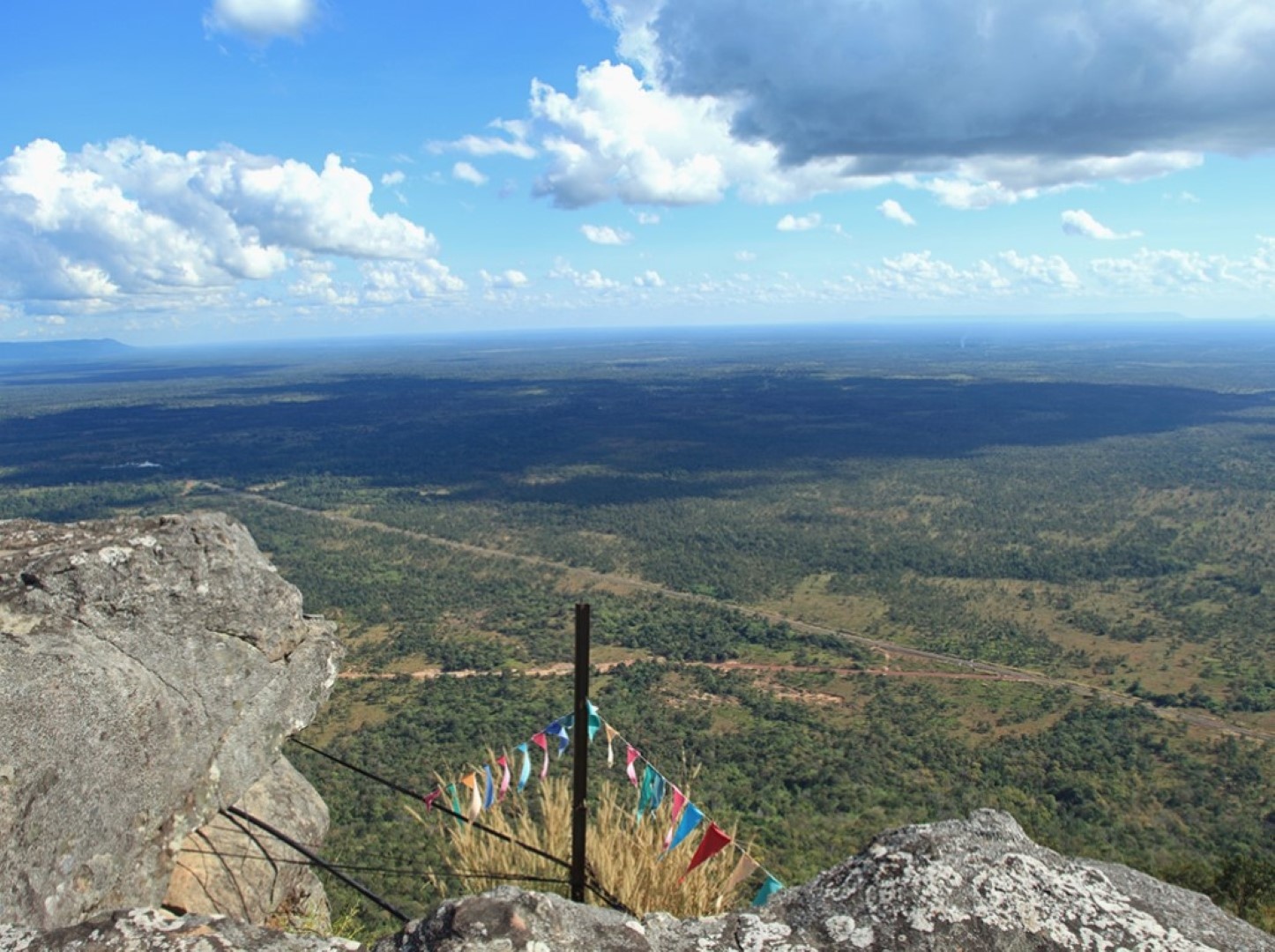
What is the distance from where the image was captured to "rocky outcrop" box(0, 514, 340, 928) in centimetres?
412

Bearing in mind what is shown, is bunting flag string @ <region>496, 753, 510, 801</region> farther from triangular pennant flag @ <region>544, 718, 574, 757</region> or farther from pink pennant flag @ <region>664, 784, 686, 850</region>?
pink pennant flag @ <region>664, 784, 686, 850</region>

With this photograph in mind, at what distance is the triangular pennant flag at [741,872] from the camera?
15.6 ft

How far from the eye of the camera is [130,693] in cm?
482

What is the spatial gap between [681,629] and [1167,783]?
23.0 m

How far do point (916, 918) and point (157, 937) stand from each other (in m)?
2.52

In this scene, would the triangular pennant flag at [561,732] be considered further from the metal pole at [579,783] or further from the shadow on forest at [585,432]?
the shadow on forest at [585,432]

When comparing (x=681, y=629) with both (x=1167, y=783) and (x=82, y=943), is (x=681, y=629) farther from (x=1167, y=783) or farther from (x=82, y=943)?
(x=82, y=943)

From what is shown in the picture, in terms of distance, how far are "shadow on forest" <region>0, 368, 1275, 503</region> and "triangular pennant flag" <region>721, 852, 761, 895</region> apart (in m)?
75.6

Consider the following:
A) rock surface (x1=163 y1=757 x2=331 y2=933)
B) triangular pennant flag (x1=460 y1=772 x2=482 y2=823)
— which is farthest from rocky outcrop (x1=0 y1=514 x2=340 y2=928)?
triangular pennant flag (x1=460 y1=772 x2=482 y2=823)

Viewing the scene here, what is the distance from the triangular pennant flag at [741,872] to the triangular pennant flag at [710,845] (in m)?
0.15

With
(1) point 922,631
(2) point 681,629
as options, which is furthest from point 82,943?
(1) point 922,631

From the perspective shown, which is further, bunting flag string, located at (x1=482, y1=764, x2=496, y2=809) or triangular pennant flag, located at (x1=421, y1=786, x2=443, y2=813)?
bunting flag string, located at (x1=482, y1=764, x2=496, y2=809)

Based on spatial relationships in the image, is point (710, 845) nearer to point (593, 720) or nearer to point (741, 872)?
point (741, 872)

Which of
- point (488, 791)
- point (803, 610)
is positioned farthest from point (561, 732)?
point (803, 610)
